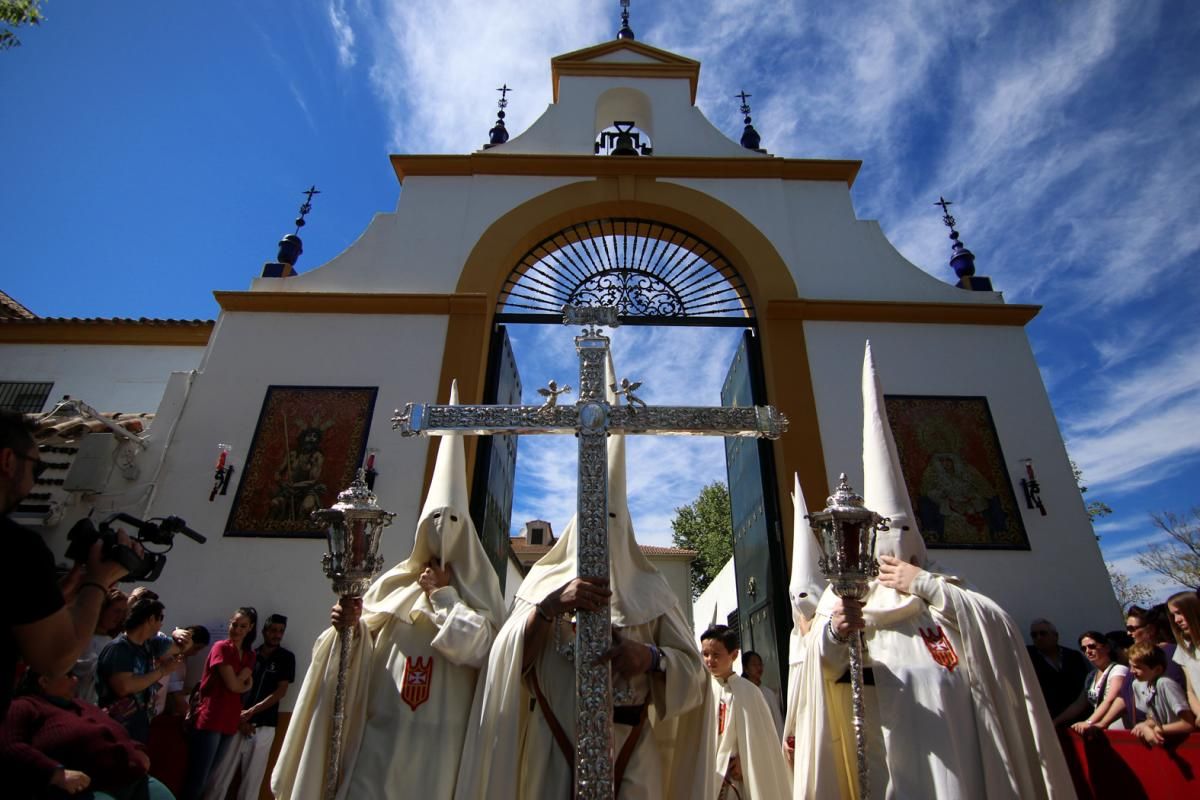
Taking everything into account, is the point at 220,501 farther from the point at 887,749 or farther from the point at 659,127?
the point at 659,127

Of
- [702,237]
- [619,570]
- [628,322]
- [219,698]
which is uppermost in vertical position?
[702,237]

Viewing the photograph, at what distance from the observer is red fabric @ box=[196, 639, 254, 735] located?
417 cm

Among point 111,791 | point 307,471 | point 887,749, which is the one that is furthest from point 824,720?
point 307,471

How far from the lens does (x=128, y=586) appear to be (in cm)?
575

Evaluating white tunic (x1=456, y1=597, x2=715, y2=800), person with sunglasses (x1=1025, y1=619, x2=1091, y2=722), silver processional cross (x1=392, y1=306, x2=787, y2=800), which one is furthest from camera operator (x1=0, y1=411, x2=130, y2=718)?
person with sunglasses (x1=1025, y1=619, x2=1091, y2=722)

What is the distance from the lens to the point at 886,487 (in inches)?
137

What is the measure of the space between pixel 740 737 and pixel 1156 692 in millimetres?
2168

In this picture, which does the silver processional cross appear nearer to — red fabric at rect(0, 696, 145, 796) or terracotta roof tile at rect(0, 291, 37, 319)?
red fabric at rect(0, 696, 145, 796)

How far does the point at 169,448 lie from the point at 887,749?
6747 mm

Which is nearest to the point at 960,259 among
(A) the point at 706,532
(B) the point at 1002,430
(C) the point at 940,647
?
(B) the point at 1002,430

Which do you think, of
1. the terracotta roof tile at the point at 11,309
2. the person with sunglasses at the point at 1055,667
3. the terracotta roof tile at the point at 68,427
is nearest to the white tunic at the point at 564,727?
the person with sunglasses at the point at 1055,667

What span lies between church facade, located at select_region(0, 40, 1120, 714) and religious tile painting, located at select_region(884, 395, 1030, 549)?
0.07ft

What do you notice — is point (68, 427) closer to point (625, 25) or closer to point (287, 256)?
point (287, 256)

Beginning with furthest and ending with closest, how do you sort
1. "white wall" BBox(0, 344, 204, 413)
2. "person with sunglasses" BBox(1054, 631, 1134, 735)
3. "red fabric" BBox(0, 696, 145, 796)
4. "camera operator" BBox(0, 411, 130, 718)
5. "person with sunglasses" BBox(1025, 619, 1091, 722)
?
"white wall" BBox(0, 344, 204, 413) → "person with sunglasses" BBox(1025, 619, 1091, 722) → "person with sunglasses" BBox(1054, 631, 1134, 735) → "red fabric" BBox(0, 696, 145, 796) → "camera operator" BBox(0, 411, 130, 718)
